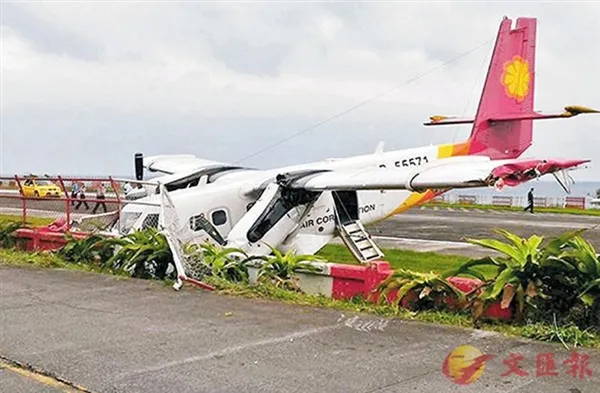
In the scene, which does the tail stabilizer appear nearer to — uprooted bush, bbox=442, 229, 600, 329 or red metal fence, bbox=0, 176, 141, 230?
red metal fence, bbox=0, 176, 141, 230

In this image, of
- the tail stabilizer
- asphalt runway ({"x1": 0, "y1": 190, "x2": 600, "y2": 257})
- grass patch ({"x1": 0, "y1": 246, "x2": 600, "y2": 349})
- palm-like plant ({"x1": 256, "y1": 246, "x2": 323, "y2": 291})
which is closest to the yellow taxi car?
asphalt runway ({"x1": 0, "y1": 190, "x2": 600, "y2": 257})

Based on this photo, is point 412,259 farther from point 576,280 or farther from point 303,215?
point 576,280

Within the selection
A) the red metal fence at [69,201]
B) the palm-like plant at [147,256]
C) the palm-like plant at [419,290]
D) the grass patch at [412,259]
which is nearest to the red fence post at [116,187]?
the red metal fence at [69,201]

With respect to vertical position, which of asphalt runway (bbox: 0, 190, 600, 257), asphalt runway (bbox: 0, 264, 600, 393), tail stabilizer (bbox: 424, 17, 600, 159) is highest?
tail stabilizer (bbox: 424, 17, 600, 159)

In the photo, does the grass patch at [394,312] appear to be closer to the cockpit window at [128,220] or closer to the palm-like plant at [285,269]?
the palm-like plant at [285,269]

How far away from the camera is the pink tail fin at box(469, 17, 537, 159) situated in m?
21.4

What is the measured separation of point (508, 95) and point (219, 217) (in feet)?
39.0

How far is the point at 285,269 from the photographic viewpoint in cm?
980

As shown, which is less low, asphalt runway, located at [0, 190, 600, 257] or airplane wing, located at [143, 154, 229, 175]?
airplane wing, located at [143, 154, 229, 175]

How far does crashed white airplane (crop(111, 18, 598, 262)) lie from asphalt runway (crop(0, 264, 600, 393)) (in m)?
3.77

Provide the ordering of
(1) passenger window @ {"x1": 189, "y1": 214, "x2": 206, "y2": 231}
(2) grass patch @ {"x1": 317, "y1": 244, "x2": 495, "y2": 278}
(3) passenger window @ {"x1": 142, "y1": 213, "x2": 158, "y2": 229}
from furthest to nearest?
(2) grass patch @ {"x1": 317, "y1": 244, "x2": 495, "y2": 278}
(1) passenger window @ {"x1": 189, "y1": 214, "x2": 206, "y2": 231}
(3) passenger window @ {"x1": 142, "y1": 213, "x2": 158, "y2": 229}

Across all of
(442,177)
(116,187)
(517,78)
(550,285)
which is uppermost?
(517,78)

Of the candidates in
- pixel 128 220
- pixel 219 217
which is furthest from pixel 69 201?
pixel 219 217

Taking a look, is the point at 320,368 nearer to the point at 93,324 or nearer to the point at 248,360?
the point at 248,360
